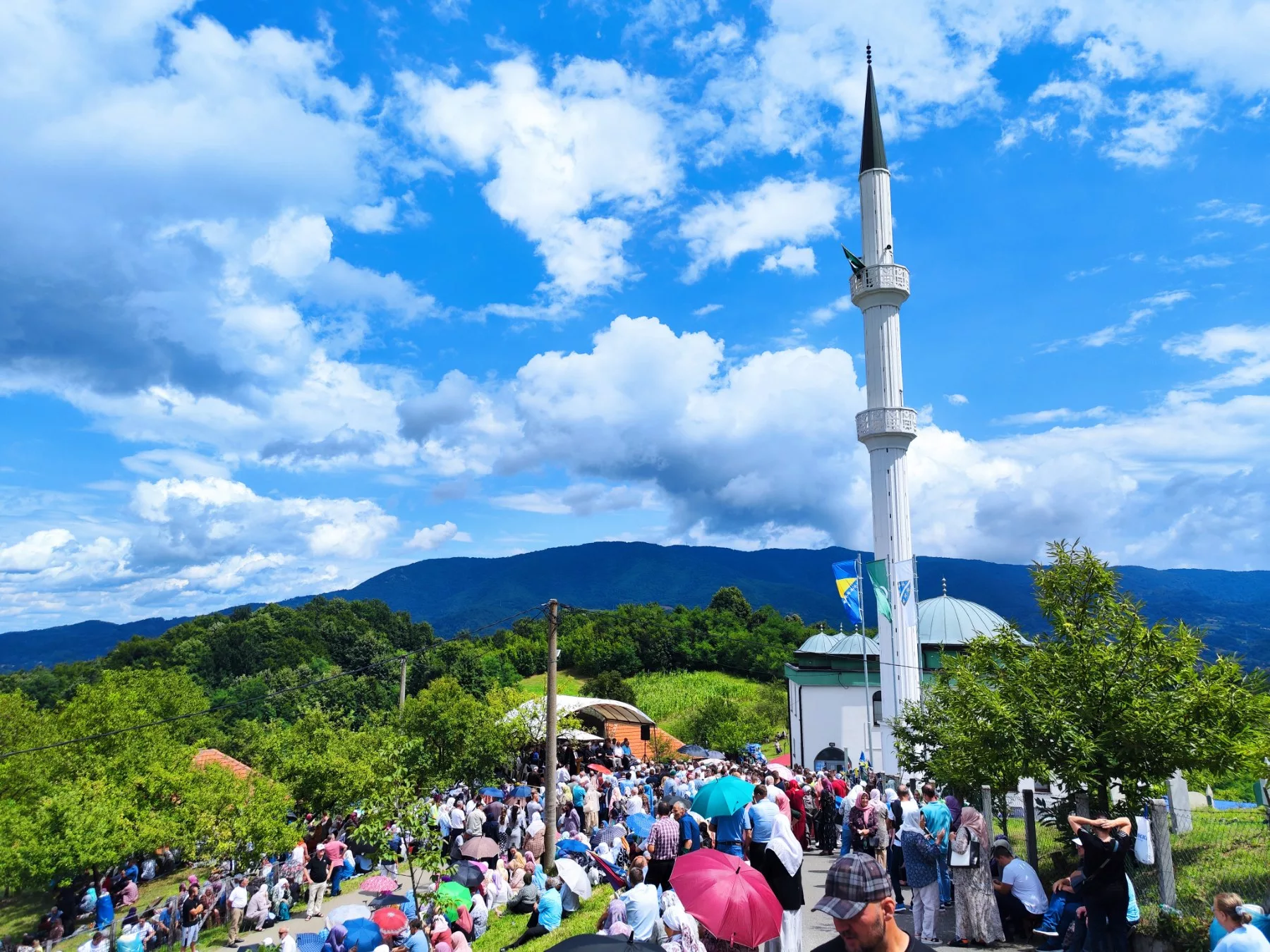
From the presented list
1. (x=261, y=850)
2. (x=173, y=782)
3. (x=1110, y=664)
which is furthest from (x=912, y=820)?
(x=173, y=782)

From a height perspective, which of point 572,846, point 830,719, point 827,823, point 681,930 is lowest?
point 830,719

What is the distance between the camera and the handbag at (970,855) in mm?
10508

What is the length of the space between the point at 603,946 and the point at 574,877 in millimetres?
8778

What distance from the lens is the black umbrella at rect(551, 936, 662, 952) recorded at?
650cm

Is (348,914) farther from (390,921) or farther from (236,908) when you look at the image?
(236,908)

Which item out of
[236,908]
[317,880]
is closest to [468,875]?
[317,880]

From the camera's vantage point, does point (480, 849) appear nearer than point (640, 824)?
No

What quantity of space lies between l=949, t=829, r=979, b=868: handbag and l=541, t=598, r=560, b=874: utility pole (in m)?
8.53

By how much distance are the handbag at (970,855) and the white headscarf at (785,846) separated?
1.95m

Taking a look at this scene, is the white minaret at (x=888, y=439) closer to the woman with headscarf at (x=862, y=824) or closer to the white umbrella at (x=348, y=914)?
the woman with headscarf at (x=862, y=824)

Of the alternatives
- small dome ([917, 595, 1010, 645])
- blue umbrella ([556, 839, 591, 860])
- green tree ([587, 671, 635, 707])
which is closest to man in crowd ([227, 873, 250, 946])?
blue umbrella ([556, 839, 591, 860])

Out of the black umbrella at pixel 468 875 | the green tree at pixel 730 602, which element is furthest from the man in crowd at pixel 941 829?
the green tree at pixel 730 602

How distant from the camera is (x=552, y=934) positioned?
43.5 feet

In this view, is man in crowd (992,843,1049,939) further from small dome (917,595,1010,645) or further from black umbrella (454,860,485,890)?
small dome (917,595,1010,645)
